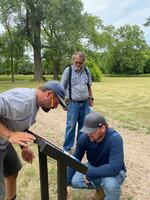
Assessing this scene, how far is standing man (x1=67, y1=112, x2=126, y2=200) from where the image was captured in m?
4.12

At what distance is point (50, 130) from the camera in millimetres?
9711

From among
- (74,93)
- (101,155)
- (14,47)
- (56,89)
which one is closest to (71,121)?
(74,93)

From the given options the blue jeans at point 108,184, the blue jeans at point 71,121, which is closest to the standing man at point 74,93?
the blue jeans at point 71,121

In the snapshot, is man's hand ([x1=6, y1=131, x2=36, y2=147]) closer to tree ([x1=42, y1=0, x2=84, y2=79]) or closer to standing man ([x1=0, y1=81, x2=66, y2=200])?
standing man ([x1=0, y1=81, x2=66, y2=200])

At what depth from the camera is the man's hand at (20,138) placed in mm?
3193

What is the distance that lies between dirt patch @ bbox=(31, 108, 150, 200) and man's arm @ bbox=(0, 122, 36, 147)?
A: 2.18 metres

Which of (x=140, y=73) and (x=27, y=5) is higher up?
(x=27, y=5)

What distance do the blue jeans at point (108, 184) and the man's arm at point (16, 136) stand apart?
1.35 meters

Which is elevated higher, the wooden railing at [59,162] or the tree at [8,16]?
the tree at [8,16]

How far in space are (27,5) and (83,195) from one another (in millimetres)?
31182

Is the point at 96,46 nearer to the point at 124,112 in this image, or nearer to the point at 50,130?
the point at 124,112

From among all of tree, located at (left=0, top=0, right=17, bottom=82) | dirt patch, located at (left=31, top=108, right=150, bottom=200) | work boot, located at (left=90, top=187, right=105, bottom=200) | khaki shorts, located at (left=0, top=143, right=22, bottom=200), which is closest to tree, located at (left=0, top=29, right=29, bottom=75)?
tree, located at (left=0, top=0, right=17, bottom=82)

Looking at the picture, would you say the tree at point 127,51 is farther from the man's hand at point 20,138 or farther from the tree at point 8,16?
the man's hand at point 20,138

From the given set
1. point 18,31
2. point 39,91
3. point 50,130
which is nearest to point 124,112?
point 50,130
